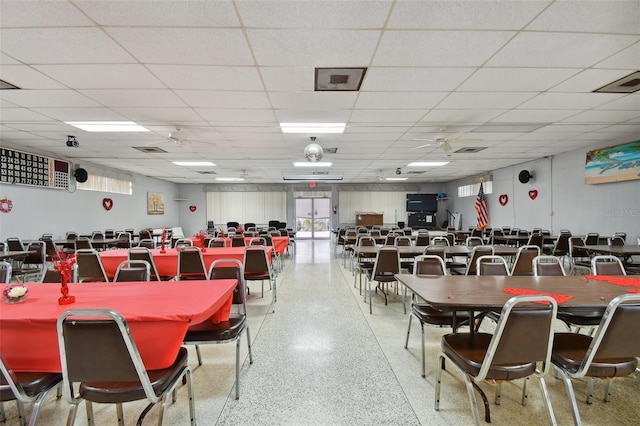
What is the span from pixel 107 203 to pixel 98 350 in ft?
34.4

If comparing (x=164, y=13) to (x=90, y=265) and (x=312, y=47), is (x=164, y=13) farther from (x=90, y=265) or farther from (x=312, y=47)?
(x=90, y=265)

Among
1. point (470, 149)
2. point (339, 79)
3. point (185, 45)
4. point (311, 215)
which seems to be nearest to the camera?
point (185, 45)

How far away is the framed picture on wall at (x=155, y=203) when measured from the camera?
12609 mm

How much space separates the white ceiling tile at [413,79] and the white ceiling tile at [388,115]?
31.5 inches

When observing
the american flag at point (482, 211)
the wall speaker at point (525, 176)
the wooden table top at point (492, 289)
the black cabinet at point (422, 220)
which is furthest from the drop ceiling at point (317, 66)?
the black cabinet at point (422, 220)

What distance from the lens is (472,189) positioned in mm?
13430

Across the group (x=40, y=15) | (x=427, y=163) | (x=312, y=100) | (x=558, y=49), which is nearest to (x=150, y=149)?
(x=312, y=100)

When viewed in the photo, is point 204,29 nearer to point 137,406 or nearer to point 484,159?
point 137,406

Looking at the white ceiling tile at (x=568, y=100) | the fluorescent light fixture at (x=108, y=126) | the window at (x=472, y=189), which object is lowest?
the window at (x=472, y=189)

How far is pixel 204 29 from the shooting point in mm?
2586

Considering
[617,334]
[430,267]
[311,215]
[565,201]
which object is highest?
[565,201]

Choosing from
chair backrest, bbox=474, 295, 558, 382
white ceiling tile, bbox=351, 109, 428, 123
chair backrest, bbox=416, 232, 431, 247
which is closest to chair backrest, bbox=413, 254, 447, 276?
chair backrest, bbox=474, 295, 558, 382

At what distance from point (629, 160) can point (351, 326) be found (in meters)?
7.22

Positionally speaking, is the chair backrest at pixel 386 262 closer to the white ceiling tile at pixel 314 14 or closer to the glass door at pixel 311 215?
the white ceiling tile at pixel 314 14
